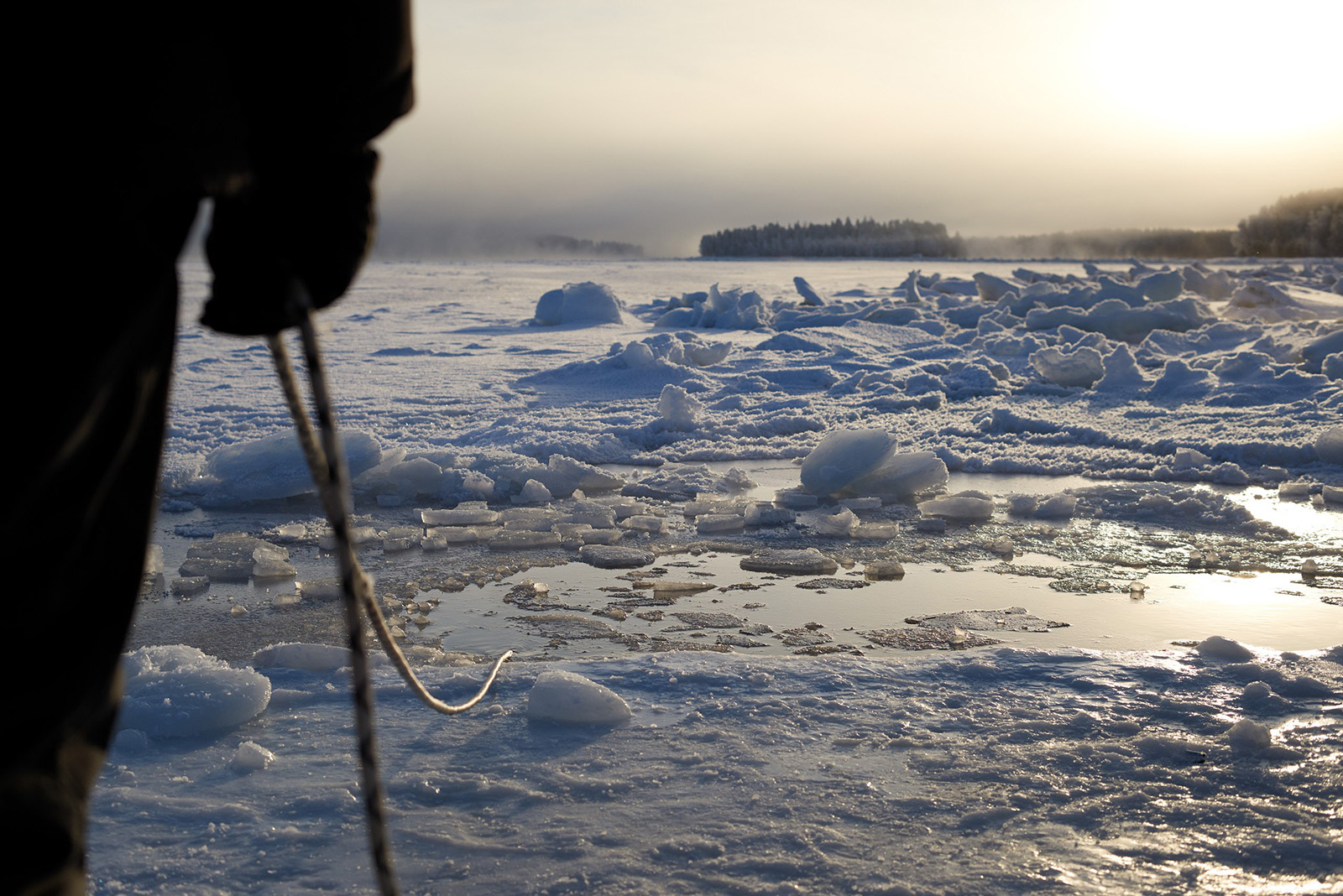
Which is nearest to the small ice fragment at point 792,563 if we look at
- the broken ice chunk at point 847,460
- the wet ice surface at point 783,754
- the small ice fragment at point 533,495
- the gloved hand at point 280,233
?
the wet ice surface at point 783,754

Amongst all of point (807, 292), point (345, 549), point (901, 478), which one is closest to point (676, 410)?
point (901, 478)

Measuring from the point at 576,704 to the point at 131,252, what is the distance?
1819 millimetres


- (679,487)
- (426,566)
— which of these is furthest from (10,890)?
(679,487)

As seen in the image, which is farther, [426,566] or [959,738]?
[426,566]

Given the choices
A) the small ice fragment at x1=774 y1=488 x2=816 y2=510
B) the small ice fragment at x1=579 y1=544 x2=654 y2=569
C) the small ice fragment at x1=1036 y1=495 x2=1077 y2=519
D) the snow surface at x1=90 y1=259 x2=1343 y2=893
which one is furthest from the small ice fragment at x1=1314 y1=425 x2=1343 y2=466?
the small ice fragment at x1=579 y1=544 x2=654 y2=569

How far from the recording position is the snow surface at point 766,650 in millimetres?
1821

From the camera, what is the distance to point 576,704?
7.84 ft

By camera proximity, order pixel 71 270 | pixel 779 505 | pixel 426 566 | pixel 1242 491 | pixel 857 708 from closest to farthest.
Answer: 1. pixel 71 270
2. pixel 857 708
3. pixel 426 566
4. pixel 779 505
5. pixel 1242 491

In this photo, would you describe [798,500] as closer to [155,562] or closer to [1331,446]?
[155,562]

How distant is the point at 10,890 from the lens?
731 millimetres

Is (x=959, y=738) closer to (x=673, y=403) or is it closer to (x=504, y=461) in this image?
(x=504, y=461)

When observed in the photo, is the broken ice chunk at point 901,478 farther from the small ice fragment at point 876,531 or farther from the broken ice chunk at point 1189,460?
the broken ice chunk at point 1189,460

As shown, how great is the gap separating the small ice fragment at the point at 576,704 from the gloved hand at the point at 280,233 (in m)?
1.63

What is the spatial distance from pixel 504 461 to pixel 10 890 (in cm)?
539
